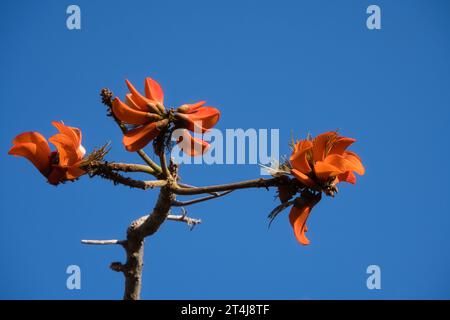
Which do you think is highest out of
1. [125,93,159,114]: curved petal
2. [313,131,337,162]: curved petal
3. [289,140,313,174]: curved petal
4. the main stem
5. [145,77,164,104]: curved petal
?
[145,77,164,104]: curved petal

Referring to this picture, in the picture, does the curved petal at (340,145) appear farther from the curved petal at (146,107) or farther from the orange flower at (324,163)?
the curved petal at (146,107)

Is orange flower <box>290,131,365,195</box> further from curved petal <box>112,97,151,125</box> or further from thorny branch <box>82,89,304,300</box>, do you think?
curved petal <box>112,97,151,125</box>

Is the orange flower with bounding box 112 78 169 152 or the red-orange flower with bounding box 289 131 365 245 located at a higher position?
the orange flower with bounding box 112 78 169 152

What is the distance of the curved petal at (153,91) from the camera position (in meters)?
2.74

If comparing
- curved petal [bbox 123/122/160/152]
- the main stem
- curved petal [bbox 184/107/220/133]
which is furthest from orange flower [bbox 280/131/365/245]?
the main stem

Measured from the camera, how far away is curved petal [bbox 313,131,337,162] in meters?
2.52

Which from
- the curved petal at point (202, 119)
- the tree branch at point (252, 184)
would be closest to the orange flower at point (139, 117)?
the curved petal at point (202, 119)

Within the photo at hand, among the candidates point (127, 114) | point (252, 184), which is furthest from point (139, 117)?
point (252, 184)

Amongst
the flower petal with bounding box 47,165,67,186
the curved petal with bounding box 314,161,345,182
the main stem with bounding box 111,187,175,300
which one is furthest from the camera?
the main stem with bounding box 111,187,175,300

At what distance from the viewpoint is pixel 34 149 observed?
104 inches

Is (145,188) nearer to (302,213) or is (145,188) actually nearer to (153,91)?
(153,91)
